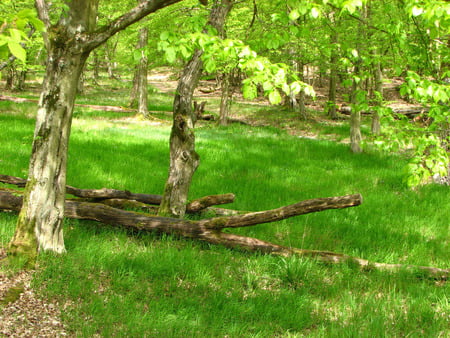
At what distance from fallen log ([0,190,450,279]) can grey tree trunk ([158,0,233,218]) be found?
0.63 m

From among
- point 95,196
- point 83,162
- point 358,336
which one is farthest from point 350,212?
point 83,162

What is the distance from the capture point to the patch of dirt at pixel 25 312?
2.98 meters

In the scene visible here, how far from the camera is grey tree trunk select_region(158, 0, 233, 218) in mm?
5406

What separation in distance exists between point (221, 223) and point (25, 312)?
91.0 inches

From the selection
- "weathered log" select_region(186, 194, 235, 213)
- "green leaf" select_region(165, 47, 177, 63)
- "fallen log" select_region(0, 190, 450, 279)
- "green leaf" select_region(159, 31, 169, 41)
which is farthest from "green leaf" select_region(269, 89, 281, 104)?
"weathered log" select_region(186, 194, 235, 213)

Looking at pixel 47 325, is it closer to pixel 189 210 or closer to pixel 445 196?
pixel 189 210

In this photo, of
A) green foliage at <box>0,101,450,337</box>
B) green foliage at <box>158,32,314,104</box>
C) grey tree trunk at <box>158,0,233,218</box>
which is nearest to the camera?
green foliage at <box>158,32,314,104</box>

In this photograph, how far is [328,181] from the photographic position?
9.03 metres

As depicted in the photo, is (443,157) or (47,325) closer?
(47,325)

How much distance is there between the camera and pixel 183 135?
5426 millimetres

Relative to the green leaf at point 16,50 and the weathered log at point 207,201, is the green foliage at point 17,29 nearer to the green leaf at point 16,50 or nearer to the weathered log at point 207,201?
the green leaf at point 16,50

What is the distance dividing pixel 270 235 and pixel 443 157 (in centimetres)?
273

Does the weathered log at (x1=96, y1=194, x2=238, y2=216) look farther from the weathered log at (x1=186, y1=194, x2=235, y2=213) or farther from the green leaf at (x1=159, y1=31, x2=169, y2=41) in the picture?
the green leaf at (x1=159, y1=31, x2=169, y2=41)

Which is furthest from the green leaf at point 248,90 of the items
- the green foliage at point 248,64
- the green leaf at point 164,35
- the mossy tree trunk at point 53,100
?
the mossy tree trunk at point 53,100
